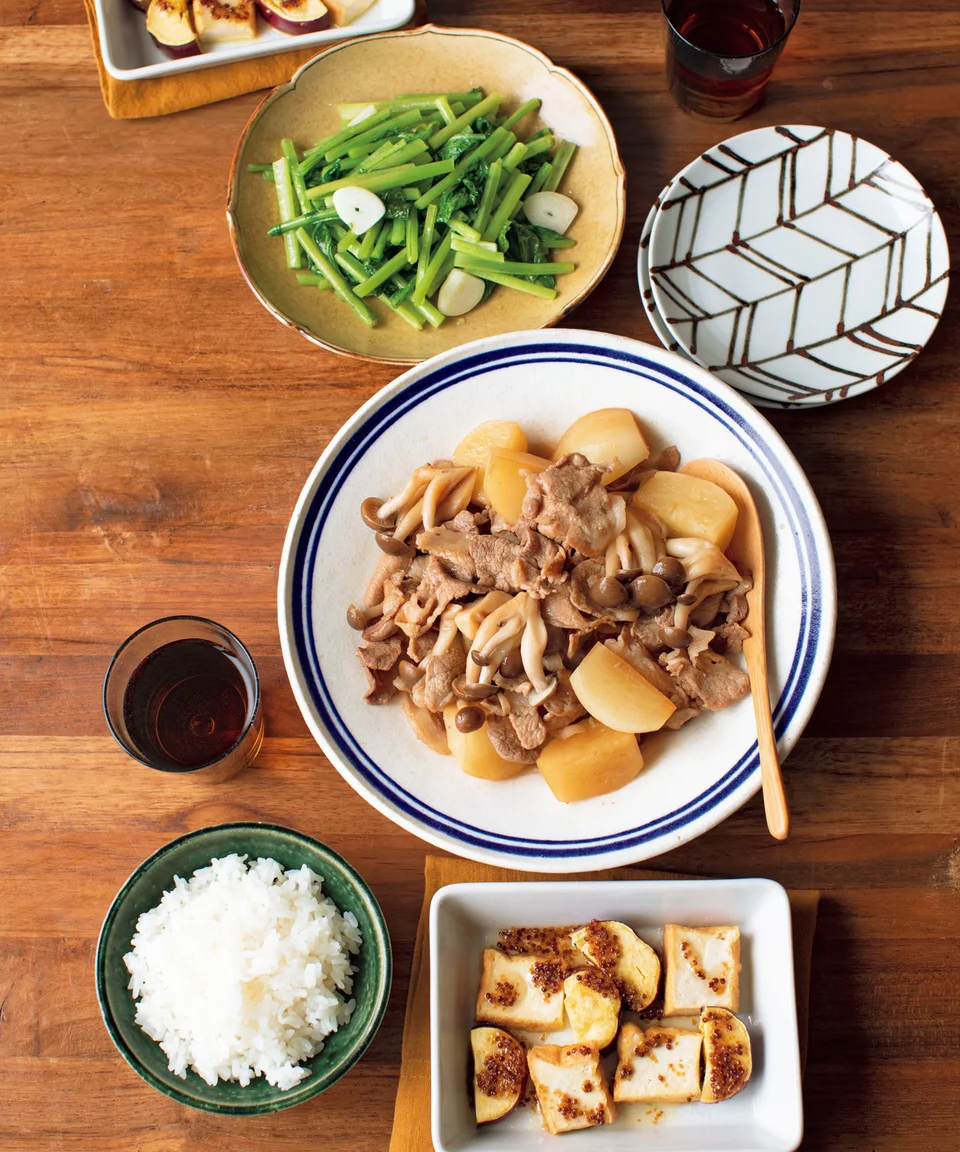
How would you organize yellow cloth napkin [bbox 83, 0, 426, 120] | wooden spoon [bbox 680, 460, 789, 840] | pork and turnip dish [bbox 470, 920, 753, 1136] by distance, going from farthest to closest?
yellow cloth napkin [bbox 83, 0, 426, 120], pork and turnip dish [bbox 470, 920, 753, 1136], wooden spoon [bbox 680, 460, 789, 840]

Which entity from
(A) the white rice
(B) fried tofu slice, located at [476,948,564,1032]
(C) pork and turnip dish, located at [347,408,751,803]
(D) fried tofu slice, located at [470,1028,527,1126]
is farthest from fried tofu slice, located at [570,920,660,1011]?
(A) the white rice

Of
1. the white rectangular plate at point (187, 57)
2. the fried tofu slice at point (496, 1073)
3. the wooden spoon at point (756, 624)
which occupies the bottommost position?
the fried tofu slice at point (496, 1073)

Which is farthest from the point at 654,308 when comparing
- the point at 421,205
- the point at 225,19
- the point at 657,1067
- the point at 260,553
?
the point at 657,1067

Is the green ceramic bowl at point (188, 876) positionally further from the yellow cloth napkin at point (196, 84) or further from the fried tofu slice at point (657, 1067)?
the yellow cloth napkin at point (196, 84)

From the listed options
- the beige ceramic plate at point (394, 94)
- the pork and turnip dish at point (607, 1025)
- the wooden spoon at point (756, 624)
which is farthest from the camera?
the beige ceramic plate at point (394, 94)

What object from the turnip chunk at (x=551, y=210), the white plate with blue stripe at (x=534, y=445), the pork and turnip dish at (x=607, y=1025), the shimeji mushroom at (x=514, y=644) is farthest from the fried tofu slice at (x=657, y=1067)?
the turnip chunk at (x=551, y=210)

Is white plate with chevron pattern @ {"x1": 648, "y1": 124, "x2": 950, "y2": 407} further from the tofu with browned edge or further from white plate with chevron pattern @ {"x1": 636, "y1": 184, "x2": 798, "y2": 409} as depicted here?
the tofu with browned edge

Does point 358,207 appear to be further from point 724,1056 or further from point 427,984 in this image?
point 724,1056
